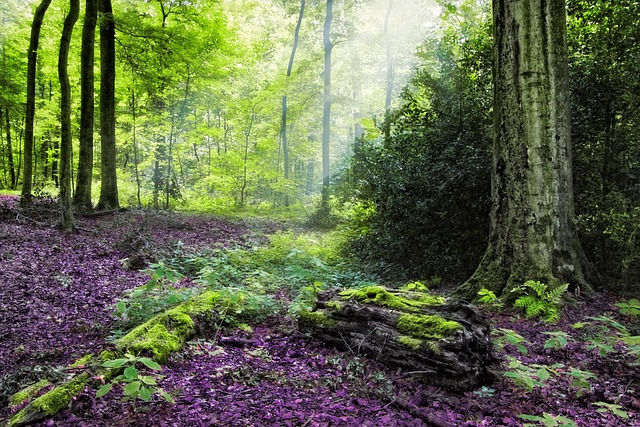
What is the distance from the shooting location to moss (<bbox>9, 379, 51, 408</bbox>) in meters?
2.53

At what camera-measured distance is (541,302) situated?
4246mm

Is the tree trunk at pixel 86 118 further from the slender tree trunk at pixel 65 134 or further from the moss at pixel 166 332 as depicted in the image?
the moss at pixel 166 332

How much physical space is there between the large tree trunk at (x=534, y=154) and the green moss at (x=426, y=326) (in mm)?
2042

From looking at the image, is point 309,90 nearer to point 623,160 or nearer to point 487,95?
point 487,95

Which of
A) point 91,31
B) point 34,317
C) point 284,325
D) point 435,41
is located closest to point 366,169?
point 435,41

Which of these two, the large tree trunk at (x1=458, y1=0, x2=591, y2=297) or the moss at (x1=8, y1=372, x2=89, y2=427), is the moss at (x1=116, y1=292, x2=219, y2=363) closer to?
the moss at (x1=8, y1=372, x2=89, y2=427)

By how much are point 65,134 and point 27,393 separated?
747 cm

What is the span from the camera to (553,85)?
4793 millimetres

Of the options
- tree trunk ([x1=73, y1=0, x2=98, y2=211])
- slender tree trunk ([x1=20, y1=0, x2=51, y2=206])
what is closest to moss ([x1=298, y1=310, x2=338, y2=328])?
tree trunk ([x1=73, y1=0, x2=98, y2=211])

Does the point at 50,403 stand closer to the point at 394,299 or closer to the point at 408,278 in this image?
the point at 394,299

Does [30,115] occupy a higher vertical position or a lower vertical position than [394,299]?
higher

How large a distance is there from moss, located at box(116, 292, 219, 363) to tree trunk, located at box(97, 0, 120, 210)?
10183 mm

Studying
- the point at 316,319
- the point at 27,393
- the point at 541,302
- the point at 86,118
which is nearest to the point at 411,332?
the point at 316,319

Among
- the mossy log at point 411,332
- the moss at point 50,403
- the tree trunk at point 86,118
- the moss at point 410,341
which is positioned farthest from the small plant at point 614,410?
the tree trunk at point 86,118
